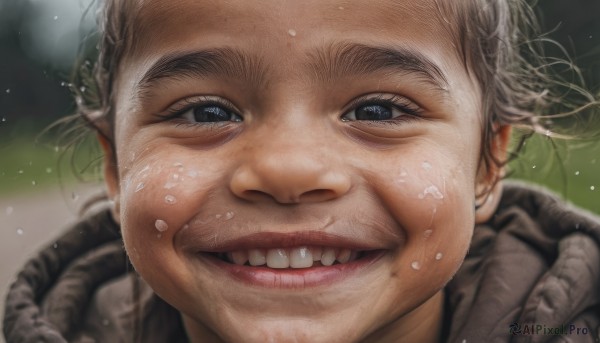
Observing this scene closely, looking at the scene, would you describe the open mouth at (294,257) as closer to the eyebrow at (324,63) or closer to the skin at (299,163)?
the skin at (299,163)

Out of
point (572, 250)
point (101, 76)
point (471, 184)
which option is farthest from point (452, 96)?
point (101, 76)

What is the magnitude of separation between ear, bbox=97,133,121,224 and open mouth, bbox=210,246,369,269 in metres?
0.51

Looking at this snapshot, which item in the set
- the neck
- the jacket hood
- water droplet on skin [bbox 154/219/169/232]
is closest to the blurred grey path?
the jacket hood

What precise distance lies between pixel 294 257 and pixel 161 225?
0.23 metres

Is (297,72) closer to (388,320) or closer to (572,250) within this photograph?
(388,320)

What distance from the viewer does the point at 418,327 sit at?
1.73 meters

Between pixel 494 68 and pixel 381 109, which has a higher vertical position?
pixel 381 109

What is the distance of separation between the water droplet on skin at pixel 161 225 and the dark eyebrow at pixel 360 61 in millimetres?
360

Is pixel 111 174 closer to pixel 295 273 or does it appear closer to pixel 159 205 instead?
pixel 159 205

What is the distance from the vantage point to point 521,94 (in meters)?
1.97

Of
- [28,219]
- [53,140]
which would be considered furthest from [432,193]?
[28,219]

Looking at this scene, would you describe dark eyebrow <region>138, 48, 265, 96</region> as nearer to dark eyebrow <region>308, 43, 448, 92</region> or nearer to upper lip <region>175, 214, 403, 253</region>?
dark eyebrow <region>308, 43, 448, 92</region>

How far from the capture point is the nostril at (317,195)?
1.28m

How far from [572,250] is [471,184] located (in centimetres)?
36
